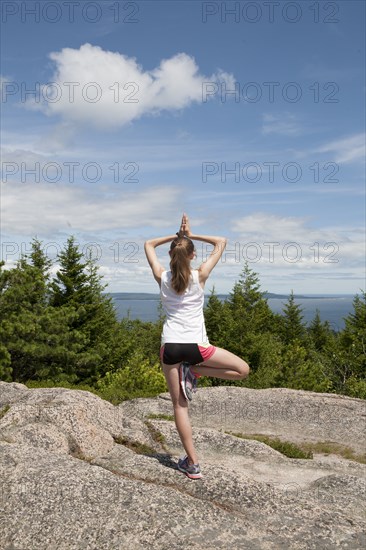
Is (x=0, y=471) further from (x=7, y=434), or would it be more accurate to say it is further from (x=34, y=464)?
(x=7, y=434)

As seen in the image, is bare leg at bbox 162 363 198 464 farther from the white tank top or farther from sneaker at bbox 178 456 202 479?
the white tank top

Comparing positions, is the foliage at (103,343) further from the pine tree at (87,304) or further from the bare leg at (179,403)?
the bare leg at (179,403)

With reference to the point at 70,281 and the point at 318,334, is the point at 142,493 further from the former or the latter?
the point at 318,334

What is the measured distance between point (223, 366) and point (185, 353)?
63 centimetres

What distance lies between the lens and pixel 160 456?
341 inches

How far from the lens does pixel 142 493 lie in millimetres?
6926

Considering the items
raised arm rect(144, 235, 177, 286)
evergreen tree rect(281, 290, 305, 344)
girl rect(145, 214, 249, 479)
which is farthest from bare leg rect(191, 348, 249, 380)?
evergreen tree rect(281, 290, 305, 344)

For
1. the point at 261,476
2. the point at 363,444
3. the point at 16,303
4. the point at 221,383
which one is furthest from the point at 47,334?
the point at 261,476

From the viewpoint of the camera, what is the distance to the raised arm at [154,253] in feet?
23.9

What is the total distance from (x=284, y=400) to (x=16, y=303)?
2145 centimetres

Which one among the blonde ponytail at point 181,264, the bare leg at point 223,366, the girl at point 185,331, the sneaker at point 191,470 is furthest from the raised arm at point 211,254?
the sneaker at point 191,470

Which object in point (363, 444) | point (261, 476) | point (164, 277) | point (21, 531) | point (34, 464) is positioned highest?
point (164, 277)

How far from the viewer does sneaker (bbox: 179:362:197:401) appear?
280 inches

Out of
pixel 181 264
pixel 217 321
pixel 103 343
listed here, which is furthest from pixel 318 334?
pixel 181 264
